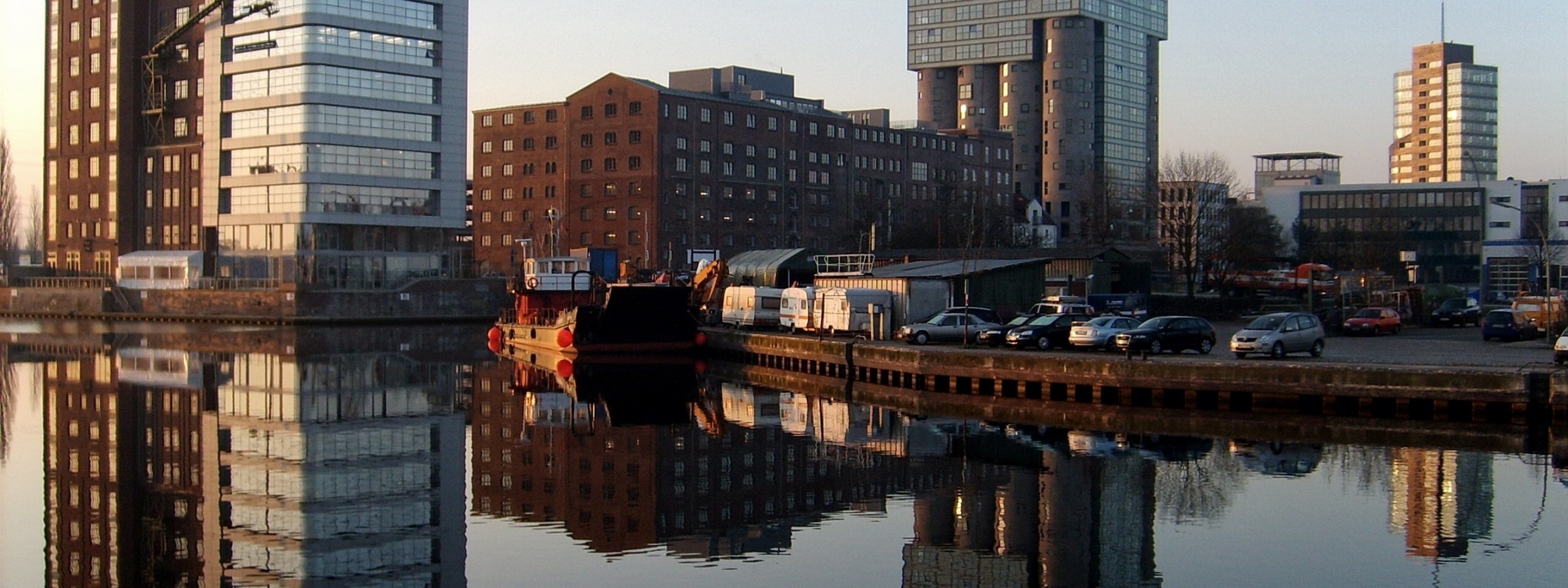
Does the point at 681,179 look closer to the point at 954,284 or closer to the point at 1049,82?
the point at 954,284

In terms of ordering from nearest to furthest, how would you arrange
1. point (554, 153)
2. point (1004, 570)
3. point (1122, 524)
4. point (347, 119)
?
point (1004, 570) < point (1122, 524) < point (347, 119) < point (554, 153)

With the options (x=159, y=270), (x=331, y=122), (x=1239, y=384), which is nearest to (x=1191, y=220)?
(x=1239, y=384)

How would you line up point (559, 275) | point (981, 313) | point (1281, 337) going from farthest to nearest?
point (559, 275)
point (981, 313)
point (1281, 337)

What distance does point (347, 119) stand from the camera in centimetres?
9344

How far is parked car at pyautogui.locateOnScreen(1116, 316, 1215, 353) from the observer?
141ft

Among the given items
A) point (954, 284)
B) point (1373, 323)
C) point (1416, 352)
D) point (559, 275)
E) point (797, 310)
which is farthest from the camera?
point (559, 275)

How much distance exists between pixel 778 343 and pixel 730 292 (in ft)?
42.8

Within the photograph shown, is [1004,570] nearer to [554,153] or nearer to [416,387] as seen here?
[416,387]

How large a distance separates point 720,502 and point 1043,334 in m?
23.3

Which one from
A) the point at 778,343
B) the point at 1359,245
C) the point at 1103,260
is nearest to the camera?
the point at 778,343

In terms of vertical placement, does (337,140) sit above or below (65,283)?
above

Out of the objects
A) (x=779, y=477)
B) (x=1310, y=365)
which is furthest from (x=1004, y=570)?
(x=1310, y=365)

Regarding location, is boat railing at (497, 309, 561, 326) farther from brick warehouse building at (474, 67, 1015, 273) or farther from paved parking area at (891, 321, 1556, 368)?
brick warehouse building at (474, 67, 1015, 273)

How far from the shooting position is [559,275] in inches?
2844
